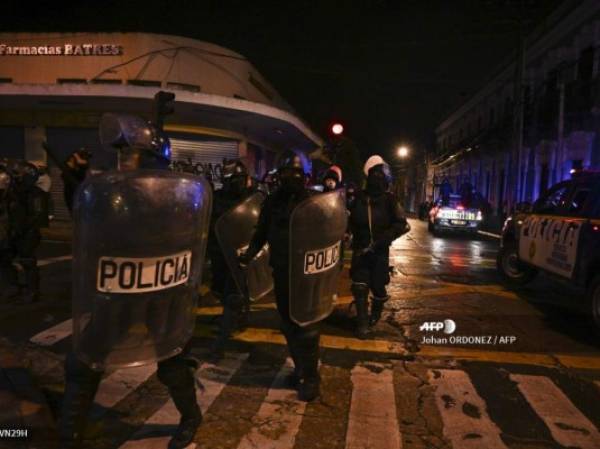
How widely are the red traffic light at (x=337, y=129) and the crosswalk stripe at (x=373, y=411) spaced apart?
600 cm

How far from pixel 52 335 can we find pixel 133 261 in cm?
359

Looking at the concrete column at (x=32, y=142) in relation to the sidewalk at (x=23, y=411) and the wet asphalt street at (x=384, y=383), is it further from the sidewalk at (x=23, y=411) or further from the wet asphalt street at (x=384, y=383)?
the sidewalk at (x=23, y=411)

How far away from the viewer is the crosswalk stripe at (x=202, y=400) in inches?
128

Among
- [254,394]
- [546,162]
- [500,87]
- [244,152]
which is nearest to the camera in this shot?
[254,394]

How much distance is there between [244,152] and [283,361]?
1702cm

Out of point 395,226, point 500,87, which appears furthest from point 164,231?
point 500,87

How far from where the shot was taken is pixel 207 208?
2.85 m

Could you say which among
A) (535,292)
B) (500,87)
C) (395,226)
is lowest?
(535,292)

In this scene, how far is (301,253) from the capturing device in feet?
12.1

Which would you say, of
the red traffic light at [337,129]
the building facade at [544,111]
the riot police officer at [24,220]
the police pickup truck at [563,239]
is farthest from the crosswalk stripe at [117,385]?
the building facade at [544,111]

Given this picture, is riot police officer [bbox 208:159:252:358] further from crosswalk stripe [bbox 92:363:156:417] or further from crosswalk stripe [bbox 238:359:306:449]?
crosswalk stripe [bbox 238:359:306:449]

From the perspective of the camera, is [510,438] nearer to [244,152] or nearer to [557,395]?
[557,395]

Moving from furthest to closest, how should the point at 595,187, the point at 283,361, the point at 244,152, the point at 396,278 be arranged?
the point at 244,152 → the point at 396,278 → the point at 595,187 → the point at 283,361

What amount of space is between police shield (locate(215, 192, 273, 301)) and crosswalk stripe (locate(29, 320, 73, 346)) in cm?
202
